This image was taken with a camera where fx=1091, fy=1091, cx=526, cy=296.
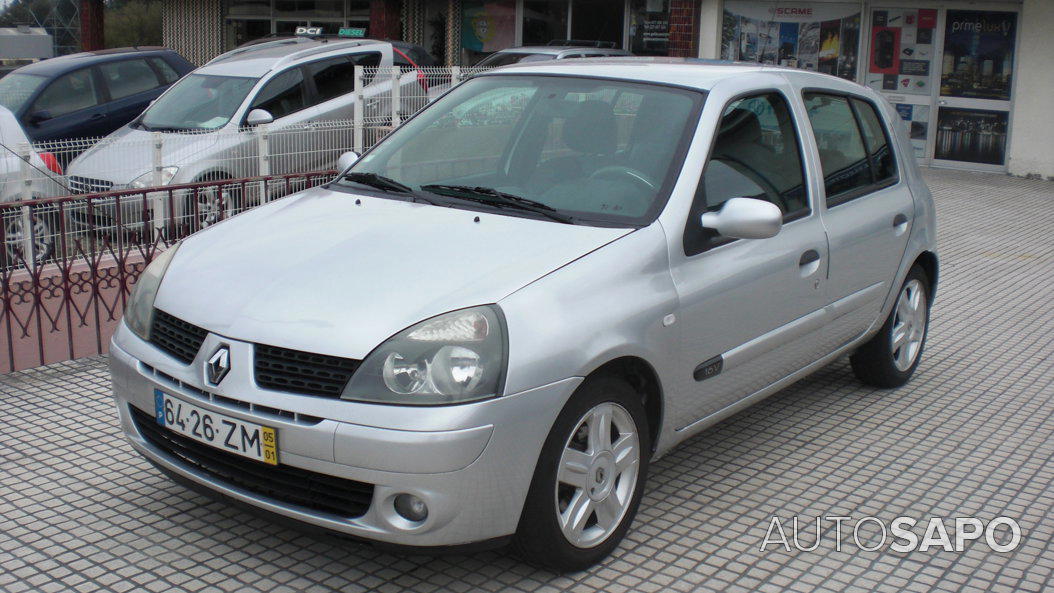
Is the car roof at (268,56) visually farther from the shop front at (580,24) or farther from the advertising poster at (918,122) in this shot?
the advertising poster at (918,122)

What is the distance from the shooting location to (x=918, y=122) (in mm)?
17109

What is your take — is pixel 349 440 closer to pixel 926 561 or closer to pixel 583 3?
pixel 926 561

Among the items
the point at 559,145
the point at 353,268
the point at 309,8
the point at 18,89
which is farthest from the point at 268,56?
the point at 309,8

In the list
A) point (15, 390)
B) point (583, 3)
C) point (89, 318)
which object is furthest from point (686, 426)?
point (583, 3)

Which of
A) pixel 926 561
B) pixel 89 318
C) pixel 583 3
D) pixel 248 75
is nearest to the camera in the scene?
pixel 926 561

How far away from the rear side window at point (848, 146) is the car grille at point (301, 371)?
2636mm

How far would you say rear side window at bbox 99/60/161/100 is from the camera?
13.5 m

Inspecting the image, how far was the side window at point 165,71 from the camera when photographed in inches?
555

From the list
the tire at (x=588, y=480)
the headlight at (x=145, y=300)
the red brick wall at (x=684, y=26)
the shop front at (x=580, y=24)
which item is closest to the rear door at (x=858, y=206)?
the tire at (x=588, y=480)

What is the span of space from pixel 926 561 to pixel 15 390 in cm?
430

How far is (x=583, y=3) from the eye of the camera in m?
21.4

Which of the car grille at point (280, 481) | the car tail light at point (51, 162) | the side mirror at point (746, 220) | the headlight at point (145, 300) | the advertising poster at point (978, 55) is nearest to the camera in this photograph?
the car grille at point (280, 481)

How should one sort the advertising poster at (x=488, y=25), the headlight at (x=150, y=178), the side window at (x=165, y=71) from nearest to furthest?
the headlight at (x=150, y=178), the side window at (x=165, y=71), the advertising poster at (x=488, y=25)

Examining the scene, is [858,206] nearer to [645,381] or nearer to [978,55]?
[645,381]
